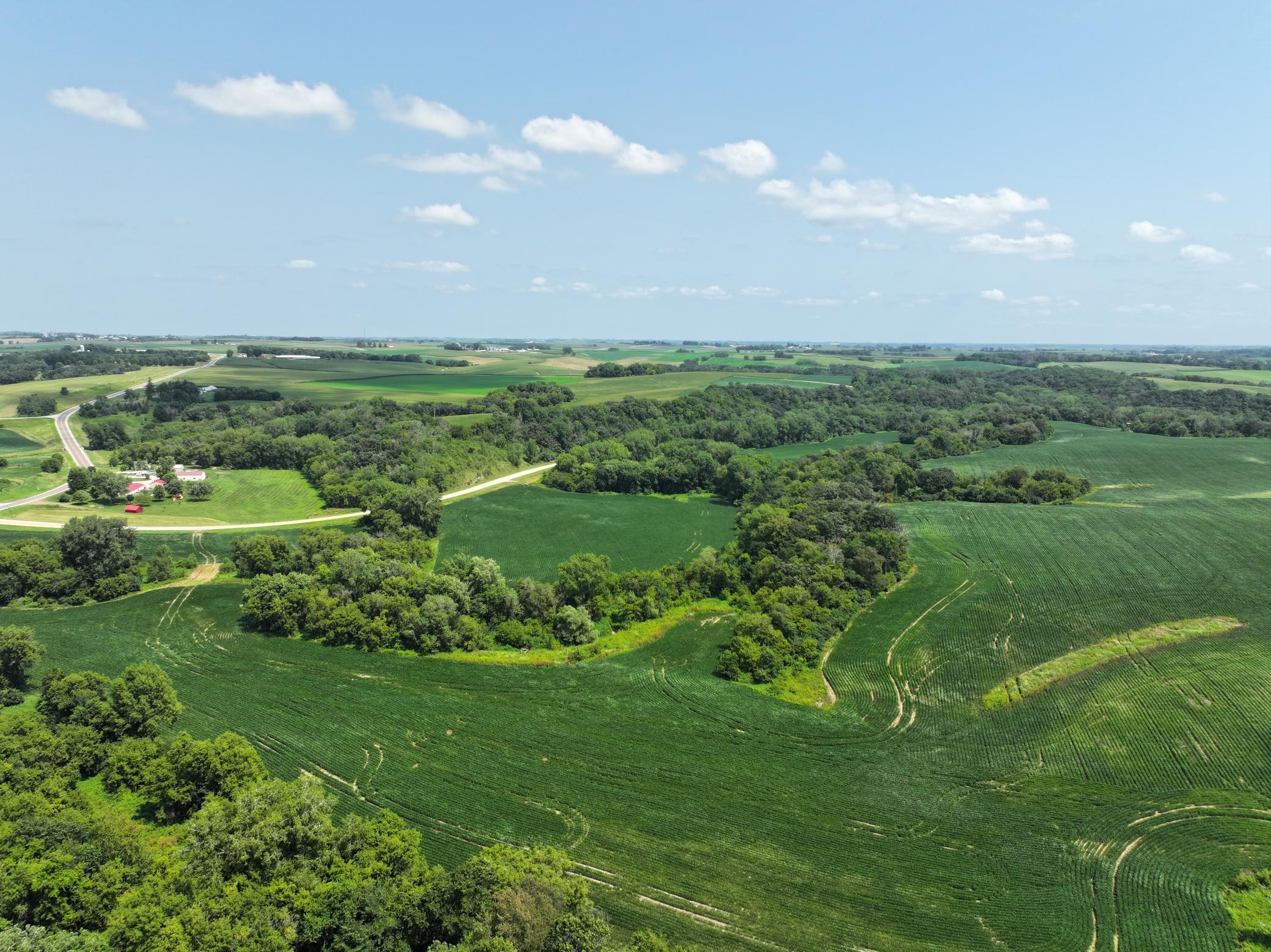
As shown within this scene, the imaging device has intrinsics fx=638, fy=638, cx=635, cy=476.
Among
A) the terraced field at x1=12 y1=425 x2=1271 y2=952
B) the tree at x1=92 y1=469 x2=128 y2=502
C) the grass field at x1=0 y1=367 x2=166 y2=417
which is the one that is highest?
the grass field at x1=0 y1=367 x2=166 y2=417

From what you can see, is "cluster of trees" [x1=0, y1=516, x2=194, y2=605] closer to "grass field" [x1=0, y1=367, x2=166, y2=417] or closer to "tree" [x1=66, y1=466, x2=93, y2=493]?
"tree" [x1=66, y1=466, x2=93, y2=493]

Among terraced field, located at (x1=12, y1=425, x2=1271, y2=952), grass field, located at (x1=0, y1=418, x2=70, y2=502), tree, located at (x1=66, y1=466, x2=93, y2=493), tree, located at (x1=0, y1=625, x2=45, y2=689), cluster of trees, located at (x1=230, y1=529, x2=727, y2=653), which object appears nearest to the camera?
terraced field, located at (x1=12, y1=425, x2=1271, y2=952)

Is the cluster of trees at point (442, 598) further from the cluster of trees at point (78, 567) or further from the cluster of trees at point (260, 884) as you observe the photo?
the cluster of trees at point (260, 884)

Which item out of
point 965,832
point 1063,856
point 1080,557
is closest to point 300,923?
point 965,832

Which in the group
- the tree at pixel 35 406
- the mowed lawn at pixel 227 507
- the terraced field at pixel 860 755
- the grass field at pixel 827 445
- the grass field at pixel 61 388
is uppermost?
the grass field at pixel 61 388

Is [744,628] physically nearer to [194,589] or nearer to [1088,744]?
[1088,744]

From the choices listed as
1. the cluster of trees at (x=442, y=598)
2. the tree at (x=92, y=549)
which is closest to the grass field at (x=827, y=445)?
the cluster of trees at (x=442, y=598)

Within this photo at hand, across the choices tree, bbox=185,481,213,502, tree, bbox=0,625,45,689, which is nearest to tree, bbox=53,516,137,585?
tree, bbox=0,625,45,689
